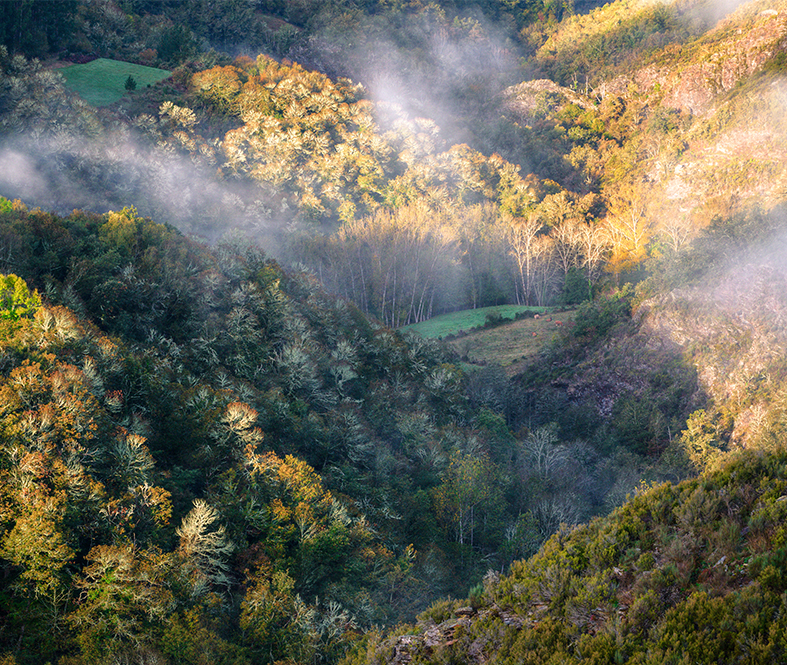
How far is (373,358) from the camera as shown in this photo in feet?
130

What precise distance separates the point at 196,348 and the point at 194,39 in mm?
84094

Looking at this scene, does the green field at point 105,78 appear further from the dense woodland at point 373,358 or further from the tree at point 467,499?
the tree at point 467,499

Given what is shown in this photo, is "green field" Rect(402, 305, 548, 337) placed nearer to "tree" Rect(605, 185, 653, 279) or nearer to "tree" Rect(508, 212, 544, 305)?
"tree" Rect(508, 212, 544, 305)

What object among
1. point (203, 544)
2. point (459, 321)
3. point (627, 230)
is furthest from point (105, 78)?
point (203, 544)

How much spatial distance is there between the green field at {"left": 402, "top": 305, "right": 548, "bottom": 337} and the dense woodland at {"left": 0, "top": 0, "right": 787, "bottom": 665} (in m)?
2.72

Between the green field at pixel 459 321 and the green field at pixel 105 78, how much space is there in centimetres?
4598

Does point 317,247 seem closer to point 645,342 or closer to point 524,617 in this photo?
point 645,342

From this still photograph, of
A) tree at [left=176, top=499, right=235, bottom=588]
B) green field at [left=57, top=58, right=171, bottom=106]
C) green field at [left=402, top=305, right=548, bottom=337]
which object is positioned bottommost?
tree at [left=176, top=499, right=235, bottom=588]

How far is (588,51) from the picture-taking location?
4798 inches

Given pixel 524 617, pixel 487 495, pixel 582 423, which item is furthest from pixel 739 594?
pixel 582 423

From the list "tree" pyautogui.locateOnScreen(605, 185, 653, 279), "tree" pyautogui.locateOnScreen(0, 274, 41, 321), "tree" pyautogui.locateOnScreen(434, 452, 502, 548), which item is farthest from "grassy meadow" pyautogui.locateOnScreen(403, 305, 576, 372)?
"tree" pyautogui.locateOnScreen(0, 274, 41, 321)

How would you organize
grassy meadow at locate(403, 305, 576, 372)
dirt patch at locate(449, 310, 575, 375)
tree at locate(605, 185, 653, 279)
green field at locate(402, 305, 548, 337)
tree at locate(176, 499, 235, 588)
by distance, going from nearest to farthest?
tree at locate(176, 499, 235, 588) < dirt patch at locate(449, 310, 575, 375) < grassy meadow at locate(403, 305, 576, 372) < green field at locate(402, 305, 548, 337) < tree at locate(605, 185, 653, 279)

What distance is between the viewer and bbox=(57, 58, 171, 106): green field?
70438mm

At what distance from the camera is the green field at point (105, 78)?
231ft
